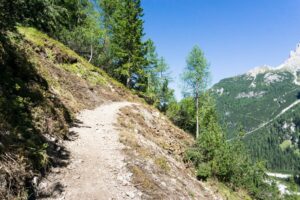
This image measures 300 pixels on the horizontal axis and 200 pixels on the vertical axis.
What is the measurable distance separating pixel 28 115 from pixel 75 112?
940cm

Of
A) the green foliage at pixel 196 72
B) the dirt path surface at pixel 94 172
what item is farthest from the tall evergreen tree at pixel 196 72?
the dirt path surface at pixel 94 172

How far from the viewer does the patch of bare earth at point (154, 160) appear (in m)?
14.2

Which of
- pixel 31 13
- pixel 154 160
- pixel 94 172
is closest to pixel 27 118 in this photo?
pixel 94 172

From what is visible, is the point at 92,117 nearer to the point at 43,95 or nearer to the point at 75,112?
the point at 75,112

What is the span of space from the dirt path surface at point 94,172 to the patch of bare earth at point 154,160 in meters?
0.61

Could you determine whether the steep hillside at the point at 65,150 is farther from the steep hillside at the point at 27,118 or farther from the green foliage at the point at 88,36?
the green foliage at the point at 88,36

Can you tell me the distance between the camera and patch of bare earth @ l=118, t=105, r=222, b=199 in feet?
46.7

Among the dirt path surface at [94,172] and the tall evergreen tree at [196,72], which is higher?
the tall evergreen tree at [196,72]

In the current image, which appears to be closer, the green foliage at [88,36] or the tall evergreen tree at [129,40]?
the tall evergreen tree at [129,40]

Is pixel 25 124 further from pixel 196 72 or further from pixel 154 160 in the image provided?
pixel 196 72

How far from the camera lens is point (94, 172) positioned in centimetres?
1320

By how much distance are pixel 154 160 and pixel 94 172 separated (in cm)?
531

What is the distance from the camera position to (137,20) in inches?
1906

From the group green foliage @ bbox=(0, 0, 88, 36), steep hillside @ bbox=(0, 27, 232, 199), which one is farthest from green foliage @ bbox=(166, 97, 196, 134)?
green foliage @ bbox=(0, 0, 88, 36)
